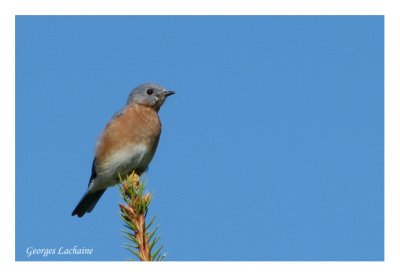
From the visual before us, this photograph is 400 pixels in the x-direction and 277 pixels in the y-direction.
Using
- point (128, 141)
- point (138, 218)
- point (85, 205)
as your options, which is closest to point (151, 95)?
point (128, 141)

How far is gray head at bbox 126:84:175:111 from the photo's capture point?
9789mm

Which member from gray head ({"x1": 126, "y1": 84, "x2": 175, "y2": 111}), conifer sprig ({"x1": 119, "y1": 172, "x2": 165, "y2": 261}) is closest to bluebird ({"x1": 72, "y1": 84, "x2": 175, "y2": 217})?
gray head ({"x1": 126, "y1": 84, "x2": 175, "y2": 111})

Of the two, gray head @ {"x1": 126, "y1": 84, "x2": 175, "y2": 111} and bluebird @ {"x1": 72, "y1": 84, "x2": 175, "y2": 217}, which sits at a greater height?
gray head @ {"x1": 126, "y1": 84, "x2": 175, "y2": 111}

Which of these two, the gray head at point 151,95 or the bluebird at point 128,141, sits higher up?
the gray head at point 151,95

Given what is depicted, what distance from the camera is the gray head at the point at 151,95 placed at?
9.79 m

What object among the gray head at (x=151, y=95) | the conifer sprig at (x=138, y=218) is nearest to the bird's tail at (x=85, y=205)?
the gray head at (x=151, y=95)

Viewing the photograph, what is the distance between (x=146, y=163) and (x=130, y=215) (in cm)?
394

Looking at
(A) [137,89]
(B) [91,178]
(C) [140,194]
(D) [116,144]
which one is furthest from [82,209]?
(C) [140,194]

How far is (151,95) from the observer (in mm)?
9828

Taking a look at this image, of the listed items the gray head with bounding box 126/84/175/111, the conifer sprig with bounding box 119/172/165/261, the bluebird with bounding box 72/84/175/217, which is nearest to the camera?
the conifer sprig with bounding box 119/172/165/261

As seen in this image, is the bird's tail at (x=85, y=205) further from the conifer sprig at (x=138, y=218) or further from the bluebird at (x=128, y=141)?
the conifer sprig at (x=138, y=218)

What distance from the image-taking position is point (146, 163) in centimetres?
927

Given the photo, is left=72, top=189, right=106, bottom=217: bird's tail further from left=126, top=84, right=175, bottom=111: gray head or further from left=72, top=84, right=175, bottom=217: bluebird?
left=126, top=84, right=175, bottom=111: gray head
